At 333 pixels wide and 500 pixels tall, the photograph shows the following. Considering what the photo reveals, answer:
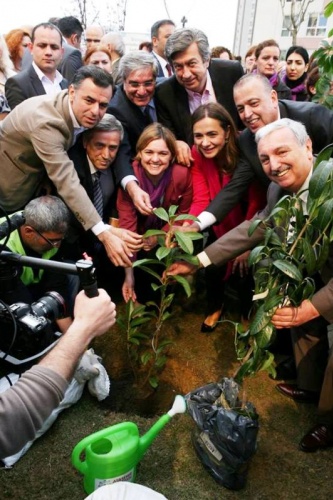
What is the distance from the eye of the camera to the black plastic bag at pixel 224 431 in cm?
168

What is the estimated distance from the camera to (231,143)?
8.30 ft

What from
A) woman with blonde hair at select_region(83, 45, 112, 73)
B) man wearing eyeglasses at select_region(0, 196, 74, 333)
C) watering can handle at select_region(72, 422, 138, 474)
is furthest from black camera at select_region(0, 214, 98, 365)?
woman with blonde hair at select_region(83, 45, 112, 73)

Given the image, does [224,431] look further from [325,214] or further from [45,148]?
[45,148]

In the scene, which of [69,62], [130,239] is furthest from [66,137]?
[69,62]

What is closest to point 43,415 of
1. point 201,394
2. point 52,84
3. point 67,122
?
point 201,394

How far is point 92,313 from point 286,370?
1.78 m

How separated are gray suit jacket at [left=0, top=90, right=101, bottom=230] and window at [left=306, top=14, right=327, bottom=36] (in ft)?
78.5

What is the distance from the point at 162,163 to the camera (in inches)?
99.5

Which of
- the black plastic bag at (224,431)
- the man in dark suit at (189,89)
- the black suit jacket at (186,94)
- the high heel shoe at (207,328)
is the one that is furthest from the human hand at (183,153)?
the black plastic bag at (224,431)

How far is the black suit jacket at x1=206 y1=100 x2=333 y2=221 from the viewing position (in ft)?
7.95

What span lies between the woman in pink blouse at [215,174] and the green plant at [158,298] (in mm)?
381

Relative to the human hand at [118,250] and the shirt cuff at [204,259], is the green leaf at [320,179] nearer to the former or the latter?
the shirt cuff at [204,259]

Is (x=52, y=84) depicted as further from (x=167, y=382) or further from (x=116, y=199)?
(x=167, y=382)

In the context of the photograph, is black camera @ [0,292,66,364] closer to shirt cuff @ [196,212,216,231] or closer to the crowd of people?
the crowd of people
